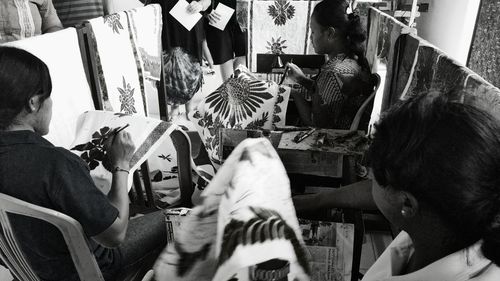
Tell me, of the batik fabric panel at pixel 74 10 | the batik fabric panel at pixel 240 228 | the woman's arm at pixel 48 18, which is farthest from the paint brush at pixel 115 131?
the batik fabric panel at pixel 74 10

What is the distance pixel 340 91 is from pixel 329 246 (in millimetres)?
858

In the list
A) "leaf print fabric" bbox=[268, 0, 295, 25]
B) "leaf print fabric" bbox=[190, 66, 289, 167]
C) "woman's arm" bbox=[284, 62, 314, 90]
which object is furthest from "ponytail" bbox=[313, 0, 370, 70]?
"leaf print fabric" bbox=[268, 0, 295, 25]

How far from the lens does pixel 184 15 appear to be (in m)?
2.91

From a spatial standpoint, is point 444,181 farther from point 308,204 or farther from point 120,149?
point 120,149

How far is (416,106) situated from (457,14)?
2521mm

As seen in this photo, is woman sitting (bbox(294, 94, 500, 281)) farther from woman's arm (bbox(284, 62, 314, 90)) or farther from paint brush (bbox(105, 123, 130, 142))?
woman's arm (bbox(284, 62, 314, 90))

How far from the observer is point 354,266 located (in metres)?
1.35

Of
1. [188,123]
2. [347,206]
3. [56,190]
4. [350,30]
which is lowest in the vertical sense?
[188,123]

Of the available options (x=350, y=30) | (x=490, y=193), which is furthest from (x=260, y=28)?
(x=490, y=193)

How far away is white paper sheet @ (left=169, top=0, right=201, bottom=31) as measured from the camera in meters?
2.87

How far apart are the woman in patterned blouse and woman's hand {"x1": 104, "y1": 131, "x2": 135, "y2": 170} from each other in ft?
3.02

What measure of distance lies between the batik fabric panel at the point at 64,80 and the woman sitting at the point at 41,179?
404 mm

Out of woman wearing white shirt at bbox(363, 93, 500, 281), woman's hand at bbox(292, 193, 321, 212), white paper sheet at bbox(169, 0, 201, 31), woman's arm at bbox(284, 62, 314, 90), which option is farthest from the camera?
white paper sheet at bbox(169, 0, 201, 31)

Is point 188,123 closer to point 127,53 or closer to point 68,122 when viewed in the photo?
point 127,53
